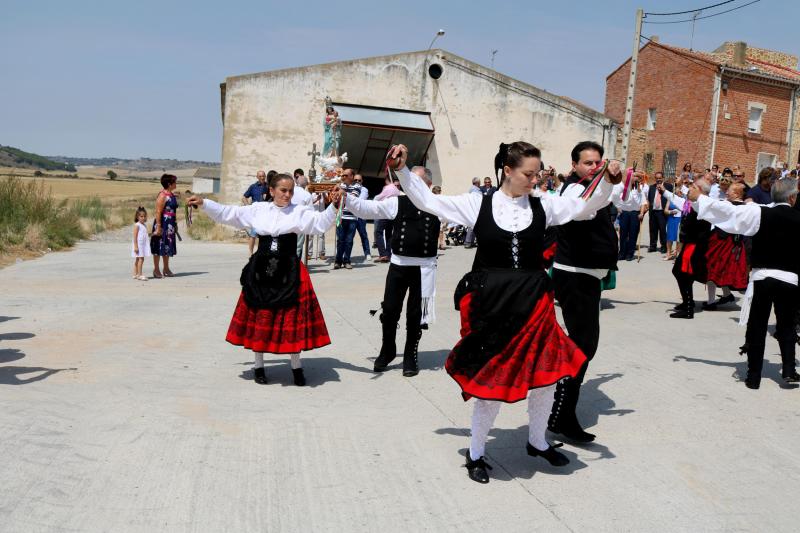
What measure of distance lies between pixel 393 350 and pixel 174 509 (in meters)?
3.62

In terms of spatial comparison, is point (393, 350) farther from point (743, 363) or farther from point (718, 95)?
point (718, 95)

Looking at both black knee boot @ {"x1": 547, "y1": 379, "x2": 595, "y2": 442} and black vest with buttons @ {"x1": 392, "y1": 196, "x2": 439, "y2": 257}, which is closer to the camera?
black knee boot @ {"x1": 547, "y1": 379, "x2": 595, "y2": 442}

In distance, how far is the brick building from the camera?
33.1 metres

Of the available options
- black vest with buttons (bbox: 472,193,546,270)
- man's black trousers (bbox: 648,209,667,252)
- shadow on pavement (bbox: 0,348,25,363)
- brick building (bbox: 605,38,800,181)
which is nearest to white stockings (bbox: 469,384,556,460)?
black vest with buttons (bbox: 472,193,546,270)

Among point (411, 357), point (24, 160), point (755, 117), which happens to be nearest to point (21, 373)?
point (411, 357)

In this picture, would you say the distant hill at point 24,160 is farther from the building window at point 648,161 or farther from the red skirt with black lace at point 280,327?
the red skirt with black lace at point 280,327

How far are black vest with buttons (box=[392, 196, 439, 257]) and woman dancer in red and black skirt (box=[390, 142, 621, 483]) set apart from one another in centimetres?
258

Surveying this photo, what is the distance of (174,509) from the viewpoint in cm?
405

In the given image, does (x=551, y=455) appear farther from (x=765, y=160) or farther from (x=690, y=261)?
(x=765, y=160)

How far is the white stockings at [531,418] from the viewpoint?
15.1 ft

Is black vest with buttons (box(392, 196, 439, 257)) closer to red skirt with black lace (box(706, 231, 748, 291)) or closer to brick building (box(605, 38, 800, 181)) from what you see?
red skirt with black lace (box(706, 231, 748, 291))

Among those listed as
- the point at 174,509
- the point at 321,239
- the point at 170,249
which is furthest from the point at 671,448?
the point at 321,239

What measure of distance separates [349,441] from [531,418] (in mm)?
1266

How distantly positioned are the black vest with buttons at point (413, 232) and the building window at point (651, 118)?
105 ft
